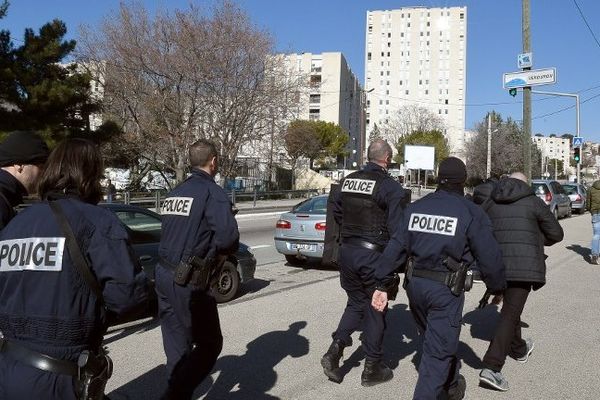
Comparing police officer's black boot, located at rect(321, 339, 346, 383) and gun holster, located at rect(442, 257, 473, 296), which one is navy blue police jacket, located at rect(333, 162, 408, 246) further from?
police officer's black boot, located at rect(321, 339, 346, 383)

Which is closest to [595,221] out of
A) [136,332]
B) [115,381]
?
[136,332]

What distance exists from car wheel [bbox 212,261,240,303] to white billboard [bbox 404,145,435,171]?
49138 mm

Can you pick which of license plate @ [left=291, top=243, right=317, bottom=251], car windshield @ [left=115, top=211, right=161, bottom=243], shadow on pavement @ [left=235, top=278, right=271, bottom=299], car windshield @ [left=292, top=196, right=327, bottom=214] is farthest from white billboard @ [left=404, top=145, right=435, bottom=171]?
car windshield @ [left=115, top=211, right=161, bottom=243]

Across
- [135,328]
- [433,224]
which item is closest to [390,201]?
[433,224]

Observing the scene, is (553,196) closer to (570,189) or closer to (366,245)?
(570,189)

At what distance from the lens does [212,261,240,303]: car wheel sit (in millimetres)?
7641

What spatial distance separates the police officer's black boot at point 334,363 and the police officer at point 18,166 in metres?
2.65

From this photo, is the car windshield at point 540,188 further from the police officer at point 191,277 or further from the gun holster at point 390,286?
the police officer at point 191,277

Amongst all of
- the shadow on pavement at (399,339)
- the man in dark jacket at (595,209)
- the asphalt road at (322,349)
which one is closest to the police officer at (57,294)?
the asphalt road at (322,349)

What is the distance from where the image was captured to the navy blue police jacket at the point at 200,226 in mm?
3627

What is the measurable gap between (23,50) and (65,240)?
20.5 metres

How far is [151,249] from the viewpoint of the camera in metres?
6.80

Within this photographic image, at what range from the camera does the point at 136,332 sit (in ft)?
20.0

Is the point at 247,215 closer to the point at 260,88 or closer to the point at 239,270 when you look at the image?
the point at 260,88
